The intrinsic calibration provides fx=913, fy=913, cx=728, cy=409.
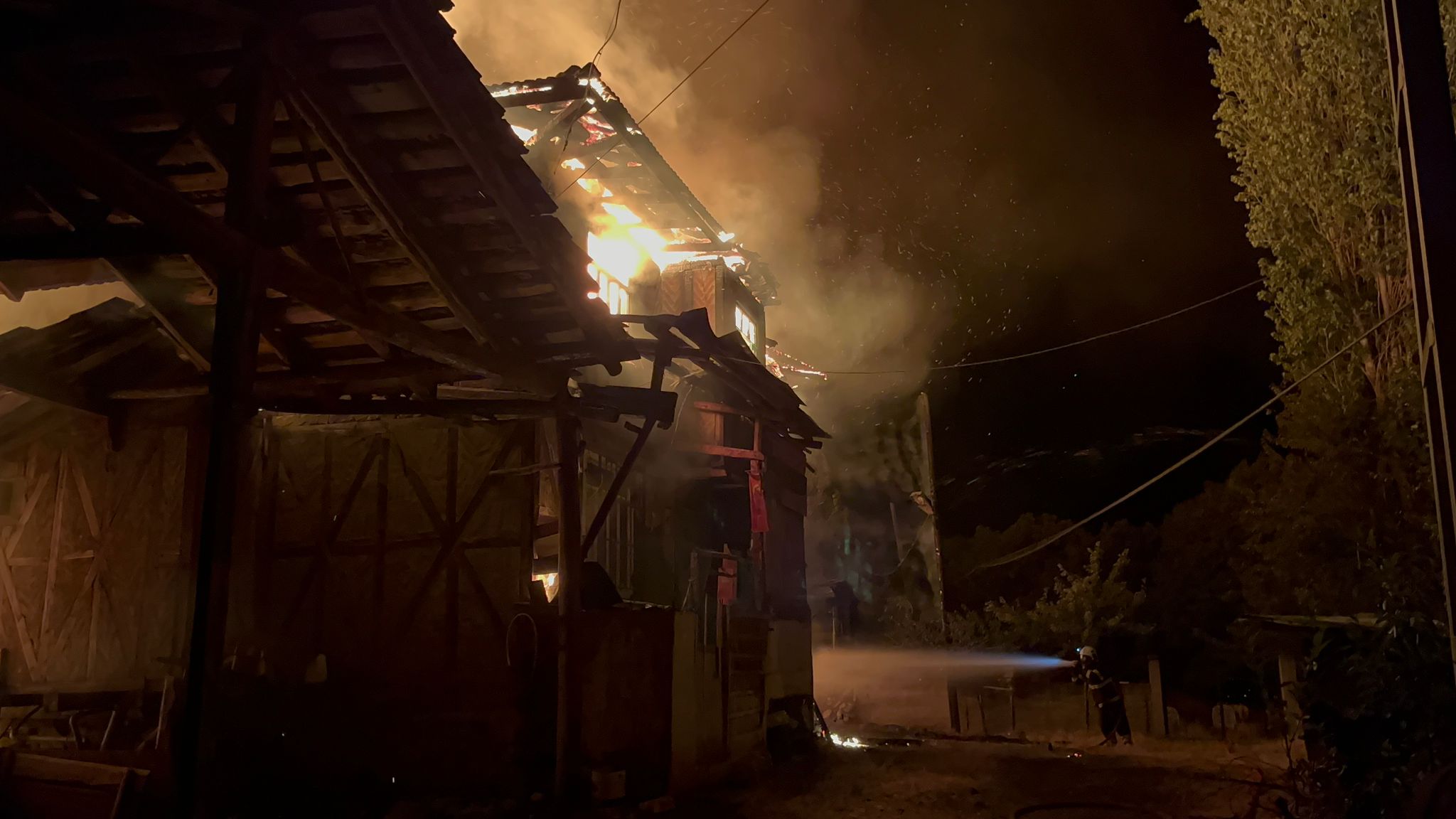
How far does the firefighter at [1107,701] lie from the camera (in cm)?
1842

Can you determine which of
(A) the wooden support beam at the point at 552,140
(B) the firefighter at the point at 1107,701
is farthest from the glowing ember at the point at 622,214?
(B) the firefighter at the point at 1107,701

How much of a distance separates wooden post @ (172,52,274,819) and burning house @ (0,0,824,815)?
33mm

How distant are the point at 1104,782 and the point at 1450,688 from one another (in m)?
6.30

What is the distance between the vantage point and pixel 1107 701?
61.0 ft

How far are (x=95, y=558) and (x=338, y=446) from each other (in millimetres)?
2975

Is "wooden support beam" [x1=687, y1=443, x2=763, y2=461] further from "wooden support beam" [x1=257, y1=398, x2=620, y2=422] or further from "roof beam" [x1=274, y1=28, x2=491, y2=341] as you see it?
"roof beam" [x1=274, y1=28, x2=491, y2=341]

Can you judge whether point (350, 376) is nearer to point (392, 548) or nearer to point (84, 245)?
point (392, 548)

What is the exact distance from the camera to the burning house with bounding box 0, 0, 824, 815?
625 centimetres

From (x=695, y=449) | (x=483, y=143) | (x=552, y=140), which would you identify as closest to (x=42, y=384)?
(x=483, y=143)

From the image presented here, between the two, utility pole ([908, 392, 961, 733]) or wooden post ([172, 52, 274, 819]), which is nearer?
wooden post ([172, 52, 274, 819])

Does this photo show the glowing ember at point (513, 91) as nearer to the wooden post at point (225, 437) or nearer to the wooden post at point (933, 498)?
the wooden post at point (225, 437)

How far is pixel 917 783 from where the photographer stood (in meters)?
12.2

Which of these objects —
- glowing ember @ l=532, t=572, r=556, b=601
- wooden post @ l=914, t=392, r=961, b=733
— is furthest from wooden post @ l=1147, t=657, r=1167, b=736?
glowing ember @ l=532, t=572, r=556, b=601

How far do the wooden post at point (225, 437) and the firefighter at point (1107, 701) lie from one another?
1762cm
